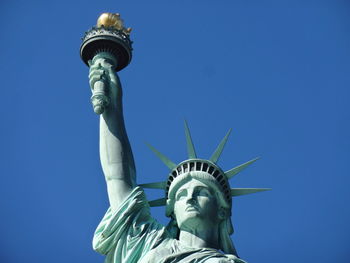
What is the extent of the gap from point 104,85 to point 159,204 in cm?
254

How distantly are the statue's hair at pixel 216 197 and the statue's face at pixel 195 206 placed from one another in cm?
8

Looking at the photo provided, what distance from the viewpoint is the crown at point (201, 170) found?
16.9 metres

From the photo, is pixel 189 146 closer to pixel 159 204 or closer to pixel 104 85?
pixel 159 204

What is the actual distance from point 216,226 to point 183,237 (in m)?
0.75

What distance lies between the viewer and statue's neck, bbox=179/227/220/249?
15953mm

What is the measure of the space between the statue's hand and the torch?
0.18m

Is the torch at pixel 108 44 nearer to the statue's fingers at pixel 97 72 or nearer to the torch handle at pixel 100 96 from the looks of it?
the torch handle at pixel 100 96

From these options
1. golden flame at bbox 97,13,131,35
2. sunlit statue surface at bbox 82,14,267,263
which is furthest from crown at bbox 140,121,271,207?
golden flame at bbox 97,13,131,35

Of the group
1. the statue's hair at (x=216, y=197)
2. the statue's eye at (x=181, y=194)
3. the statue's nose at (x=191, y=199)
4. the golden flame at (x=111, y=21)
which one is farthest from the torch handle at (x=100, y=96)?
the statue's nose at (x=191, y=199)

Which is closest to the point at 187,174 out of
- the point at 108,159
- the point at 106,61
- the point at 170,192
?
the point at 170,192

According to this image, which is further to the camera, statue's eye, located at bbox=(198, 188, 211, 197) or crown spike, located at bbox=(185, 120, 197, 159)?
crown spike, located at bbox=(185, 120, 197, 159)

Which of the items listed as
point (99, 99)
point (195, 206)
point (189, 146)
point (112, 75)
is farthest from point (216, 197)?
point (112, 75)

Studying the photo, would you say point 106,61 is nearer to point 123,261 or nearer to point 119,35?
point 119,35

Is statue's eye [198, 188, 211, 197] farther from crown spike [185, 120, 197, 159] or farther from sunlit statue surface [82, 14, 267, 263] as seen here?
crown spike [185, 120, 197, 159]
